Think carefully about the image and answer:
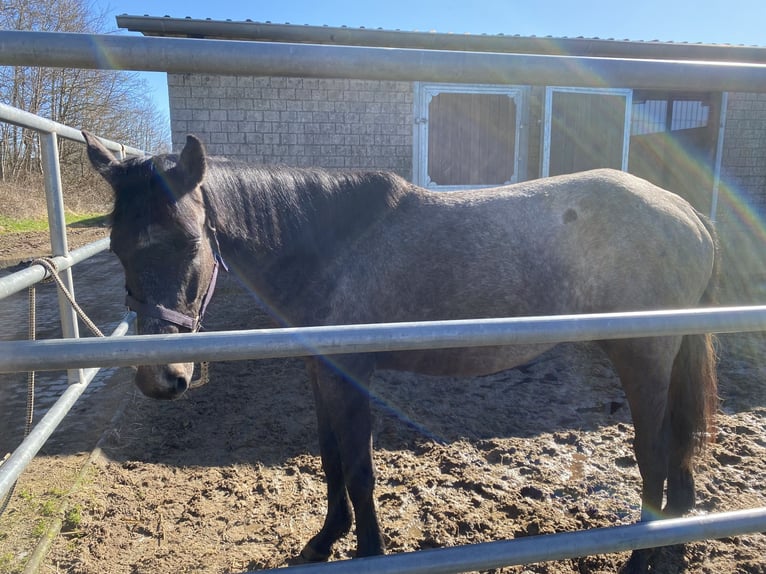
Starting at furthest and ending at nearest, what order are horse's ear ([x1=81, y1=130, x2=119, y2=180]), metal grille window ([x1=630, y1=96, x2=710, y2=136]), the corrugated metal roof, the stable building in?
metal grille window ([x1=630, y1=96, x2=710, y2=136]) < the stable building < the corrugated metal roof < horse's ear ([x1=81, y1=130, x2=119, y2=180])

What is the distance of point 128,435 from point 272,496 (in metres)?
1.36

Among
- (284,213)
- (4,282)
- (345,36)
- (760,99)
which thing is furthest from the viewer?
(760,99)

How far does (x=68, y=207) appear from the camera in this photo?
1609 centimetres

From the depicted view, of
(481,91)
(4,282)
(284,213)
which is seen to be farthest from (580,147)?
(4,282)

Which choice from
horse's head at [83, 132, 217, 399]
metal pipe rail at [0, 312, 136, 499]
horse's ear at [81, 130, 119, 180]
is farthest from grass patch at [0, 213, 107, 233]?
horse's head at [83, 132, 217, 399]

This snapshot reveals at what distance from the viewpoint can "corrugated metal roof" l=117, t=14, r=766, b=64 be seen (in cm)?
651

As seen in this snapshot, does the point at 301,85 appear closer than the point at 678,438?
No

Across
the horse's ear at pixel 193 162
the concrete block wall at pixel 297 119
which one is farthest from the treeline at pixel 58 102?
the horse's ear at pixel 193 162

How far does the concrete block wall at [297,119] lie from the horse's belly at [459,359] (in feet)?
18.7

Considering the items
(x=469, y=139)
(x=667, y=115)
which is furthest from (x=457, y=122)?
(x=667, y=115)

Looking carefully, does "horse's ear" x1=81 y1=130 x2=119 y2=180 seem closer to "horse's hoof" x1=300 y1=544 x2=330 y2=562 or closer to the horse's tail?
"horse's hoof" x1=300 y1=544 x2=330 y2=562

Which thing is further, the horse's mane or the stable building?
the stable building

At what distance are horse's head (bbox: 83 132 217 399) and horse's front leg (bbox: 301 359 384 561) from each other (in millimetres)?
723

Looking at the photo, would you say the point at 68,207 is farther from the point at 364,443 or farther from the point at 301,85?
the point at 364,443
